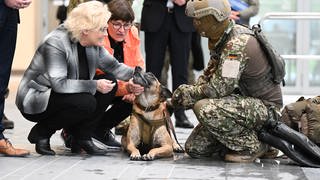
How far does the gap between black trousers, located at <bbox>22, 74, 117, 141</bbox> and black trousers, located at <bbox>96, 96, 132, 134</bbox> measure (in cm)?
24

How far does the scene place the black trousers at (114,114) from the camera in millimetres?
5949

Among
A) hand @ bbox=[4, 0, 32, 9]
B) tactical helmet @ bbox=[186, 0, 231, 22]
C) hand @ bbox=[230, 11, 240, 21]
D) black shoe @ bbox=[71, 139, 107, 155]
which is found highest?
hand @ bbox=[4, 0, 32, 9]

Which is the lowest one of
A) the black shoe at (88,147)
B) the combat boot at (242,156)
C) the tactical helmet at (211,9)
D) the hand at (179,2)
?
the combat boot at (242,156)

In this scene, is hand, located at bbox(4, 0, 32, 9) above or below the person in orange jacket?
above

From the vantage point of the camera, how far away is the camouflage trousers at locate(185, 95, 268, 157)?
17.3 feet

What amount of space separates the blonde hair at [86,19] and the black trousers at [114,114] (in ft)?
2.68

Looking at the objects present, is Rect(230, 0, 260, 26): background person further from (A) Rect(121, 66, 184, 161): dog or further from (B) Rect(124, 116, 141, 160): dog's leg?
(B) Rect(124, 116, 141, 160): dog's leg

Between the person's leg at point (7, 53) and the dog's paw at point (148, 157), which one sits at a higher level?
the person's leg at point (7, 53)

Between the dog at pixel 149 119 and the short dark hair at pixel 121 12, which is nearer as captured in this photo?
the dog at pixel 149 119

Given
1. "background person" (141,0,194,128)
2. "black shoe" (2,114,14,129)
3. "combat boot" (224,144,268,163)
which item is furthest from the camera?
"background person" (141,0,194,128)

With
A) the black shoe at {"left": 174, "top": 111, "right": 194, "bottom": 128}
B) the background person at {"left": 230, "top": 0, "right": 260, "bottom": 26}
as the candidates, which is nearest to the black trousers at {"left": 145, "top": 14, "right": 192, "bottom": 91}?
the black shoe at {"left": 174, "top": 111, "right": 194, "bottom": 128}

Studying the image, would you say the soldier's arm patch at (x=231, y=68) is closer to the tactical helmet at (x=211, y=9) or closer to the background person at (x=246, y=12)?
the tactical helmet at (x=211, y=9)

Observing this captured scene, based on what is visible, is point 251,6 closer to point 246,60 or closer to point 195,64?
point 195,64

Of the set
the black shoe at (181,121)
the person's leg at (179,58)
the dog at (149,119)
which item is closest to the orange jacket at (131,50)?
the dog at (149,119)
